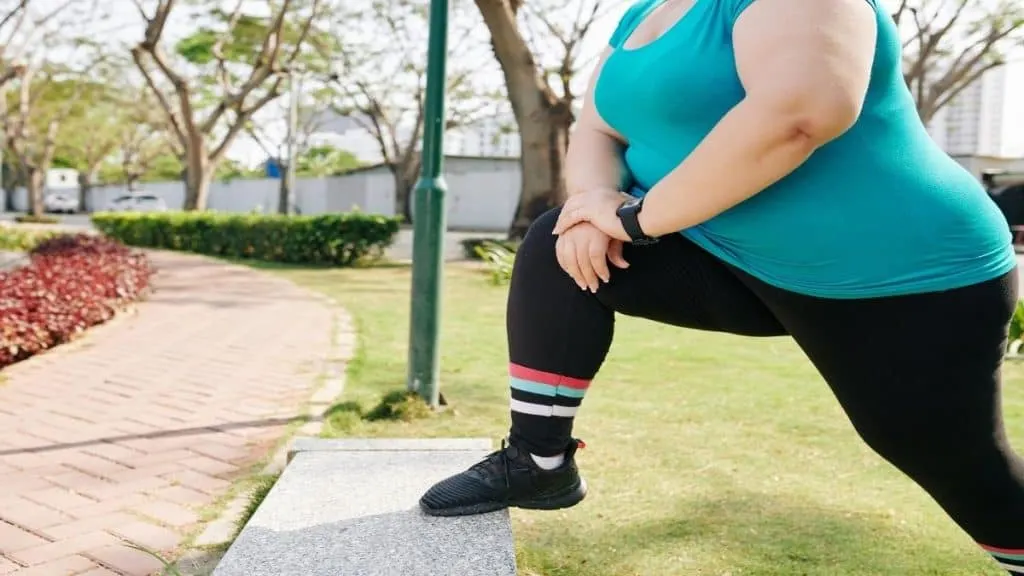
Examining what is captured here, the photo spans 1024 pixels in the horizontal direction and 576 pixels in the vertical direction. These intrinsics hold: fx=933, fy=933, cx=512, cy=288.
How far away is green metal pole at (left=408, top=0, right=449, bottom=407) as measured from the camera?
3.76 m

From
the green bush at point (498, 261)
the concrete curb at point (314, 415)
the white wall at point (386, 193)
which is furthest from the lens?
the white wall at point (386, 193)

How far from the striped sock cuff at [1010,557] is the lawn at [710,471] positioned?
69 centimetres

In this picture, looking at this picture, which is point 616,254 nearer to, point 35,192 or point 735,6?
point 735,6

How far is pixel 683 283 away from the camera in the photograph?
1621 mm

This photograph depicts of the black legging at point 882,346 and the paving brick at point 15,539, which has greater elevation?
the black legging at point 882,346

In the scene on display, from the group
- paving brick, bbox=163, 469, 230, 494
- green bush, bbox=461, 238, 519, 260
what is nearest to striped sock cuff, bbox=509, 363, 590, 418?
paving brick, bbox=163, 469, 230, 494

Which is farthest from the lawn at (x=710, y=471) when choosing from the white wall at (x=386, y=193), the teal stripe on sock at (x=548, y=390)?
the white wall at (x=386, y=193)

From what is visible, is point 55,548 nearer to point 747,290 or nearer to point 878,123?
point 747,290

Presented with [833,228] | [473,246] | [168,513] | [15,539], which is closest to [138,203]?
[473,246]

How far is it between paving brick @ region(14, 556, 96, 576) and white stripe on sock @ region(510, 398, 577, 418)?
3.99 ft

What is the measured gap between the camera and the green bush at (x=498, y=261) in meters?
10.4

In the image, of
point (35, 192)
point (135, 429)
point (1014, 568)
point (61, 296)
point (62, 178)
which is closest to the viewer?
point (1014, 568)

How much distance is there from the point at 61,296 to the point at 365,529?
5.16m

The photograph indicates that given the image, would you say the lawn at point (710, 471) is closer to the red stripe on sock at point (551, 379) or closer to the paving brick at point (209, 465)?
the paving brick at point (209, 465)
